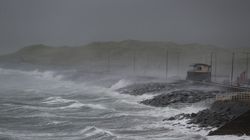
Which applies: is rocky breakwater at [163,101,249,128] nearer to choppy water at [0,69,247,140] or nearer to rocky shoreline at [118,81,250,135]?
rocky shoreline at [118,81,250,135]

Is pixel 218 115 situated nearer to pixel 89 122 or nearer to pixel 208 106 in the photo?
pixel 208 106

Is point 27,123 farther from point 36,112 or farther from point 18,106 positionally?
point 18,106

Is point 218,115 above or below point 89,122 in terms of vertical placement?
above

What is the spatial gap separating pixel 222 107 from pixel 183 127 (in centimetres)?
540

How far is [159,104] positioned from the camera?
45.1m

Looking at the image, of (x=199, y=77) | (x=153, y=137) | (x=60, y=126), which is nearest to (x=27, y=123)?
(x=60, y=126)

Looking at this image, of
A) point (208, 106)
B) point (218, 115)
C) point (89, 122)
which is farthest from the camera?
point (208, 106)

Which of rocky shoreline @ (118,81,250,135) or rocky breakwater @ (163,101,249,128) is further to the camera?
rocky shoreline @ (118,81,250,135)

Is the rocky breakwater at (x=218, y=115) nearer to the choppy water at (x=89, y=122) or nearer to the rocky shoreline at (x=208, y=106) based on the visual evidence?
the rocky shoreline at (x=208, y=106)

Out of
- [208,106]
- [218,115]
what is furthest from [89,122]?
[208,106]

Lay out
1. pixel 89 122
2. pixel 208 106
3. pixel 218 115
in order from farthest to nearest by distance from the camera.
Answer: pixel 208 106 → pixel 89 122 → pixel 218 115

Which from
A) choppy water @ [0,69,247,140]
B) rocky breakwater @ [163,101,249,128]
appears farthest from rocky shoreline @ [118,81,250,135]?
choppy water @ [0,69,247,140]

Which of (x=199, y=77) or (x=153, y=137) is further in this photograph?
(x=199, y=77)

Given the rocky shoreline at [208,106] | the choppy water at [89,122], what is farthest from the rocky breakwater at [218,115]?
the choppy water at [89,122]
